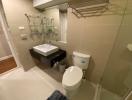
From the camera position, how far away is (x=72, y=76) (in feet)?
4.68

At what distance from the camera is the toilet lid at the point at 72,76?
1.28 m

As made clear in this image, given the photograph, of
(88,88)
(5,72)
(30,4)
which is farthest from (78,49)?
(5,72)

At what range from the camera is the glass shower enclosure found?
1.07 m

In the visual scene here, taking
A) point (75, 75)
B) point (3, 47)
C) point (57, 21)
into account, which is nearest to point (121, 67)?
point (75, 75)

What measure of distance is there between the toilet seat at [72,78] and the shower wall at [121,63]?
53 cm

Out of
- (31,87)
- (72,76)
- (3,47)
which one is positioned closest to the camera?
(72,76)

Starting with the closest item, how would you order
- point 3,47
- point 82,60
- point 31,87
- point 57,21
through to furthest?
point 82,60, point 31,87, point 57,21, point 3,47

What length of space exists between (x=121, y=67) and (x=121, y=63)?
7cm

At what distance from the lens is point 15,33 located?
1870mm

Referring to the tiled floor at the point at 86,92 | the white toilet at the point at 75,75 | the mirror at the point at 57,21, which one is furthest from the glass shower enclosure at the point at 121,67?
the mirror at the point at 57,21

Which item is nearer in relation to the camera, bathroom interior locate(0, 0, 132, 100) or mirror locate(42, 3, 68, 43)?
bathroom interior locate(0, 0, 132, 100)

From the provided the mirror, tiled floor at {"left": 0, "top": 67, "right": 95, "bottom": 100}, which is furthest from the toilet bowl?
the mirror

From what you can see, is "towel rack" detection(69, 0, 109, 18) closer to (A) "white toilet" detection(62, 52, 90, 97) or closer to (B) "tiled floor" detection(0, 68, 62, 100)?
(A) "white toilet" detection(62, 52, 90, 97)

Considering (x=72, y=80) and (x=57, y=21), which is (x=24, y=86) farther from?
(x=57, y=21)
